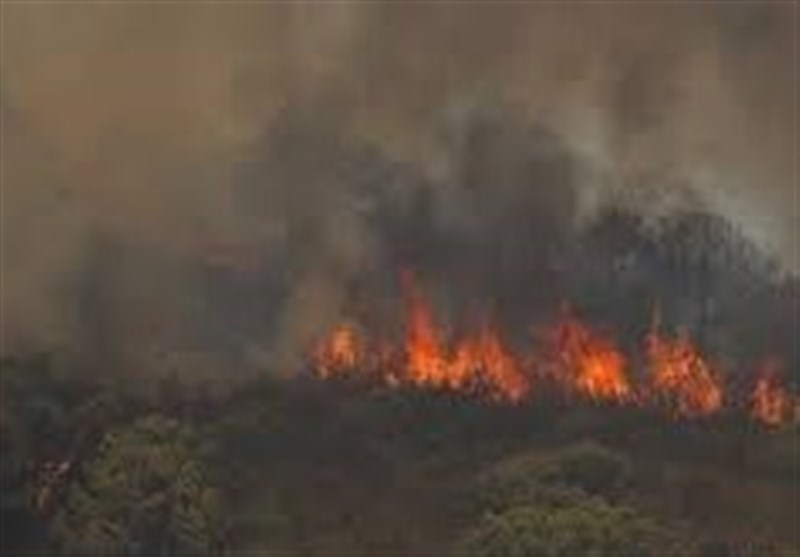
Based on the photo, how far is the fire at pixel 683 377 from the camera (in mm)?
182750

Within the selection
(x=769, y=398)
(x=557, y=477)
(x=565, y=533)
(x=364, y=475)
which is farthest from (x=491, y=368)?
(x=565, y=533)

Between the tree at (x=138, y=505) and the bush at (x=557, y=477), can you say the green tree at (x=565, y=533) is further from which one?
the tree at (x=138, y=505)

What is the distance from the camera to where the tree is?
113875 mm

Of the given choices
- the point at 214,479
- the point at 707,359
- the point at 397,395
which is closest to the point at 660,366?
the point at 707,359

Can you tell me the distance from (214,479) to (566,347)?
2509 inches

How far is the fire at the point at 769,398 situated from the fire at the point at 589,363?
1468cm

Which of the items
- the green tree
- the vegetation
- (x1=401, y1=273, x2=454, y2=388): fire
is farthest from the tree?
(x1=401, y1=273, x2=454, y2=388): fire

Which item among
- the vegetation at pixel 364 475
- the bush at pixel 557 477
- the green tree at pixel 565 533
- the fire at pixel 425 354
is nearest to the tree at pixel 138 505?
the vegetation at pixel 364 475

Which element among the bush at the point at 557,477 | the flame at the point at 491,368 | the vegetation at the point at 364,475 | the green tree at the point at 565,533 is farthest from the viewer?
the flame at the point at 491,368

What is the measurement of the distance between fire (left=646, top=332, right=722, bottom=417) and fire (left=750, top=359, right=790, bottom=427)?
433 cm

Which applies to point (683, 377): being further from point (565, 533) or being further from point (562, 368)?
point (565, 533)

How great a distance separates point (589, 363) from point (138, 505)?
9015 cm

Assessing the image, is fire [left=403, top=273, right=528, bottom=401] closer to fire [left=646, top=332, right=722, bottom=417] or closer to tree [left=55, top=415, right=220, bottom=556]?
fire [left=646, top=332, right=722, bottom=417]

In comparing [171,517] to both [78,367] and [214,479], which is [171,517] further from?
[78,367]
